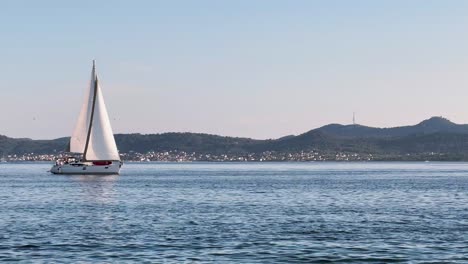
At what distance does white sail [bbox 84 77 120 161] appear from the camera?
15125 cm

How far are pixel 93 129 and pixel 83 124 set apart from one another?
2147 millimetres

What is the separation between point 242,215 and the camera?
212ft

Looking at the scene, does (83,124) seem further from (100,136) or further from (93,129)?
(100,136)

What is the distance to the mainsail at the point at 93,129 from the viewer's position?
15088 cm

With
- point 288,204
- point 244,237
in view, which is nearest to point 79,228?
point 244,237

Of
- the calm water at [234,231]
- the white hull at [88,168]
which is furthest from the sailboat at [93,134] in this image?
the calm water at [234,231]

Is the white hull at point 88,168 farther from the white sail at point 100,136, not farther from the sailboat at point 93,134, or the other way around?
the white sail at point 100,136

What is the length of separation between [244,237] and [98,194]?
52.2m

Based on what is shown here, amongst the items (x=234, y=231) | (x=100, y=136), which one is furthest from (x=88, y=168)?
(x=234, y=231)

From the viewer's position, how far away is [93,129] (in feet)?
499

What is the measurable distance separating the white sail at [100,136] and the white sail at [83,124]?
897 millimetres

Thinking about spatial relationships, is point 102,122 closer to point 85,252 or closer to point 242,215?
point 242,215

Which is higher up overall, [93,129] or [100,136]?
[93,129]

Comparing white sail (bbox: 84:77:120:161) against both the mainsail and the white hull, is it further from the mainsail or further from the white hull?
the white hull
